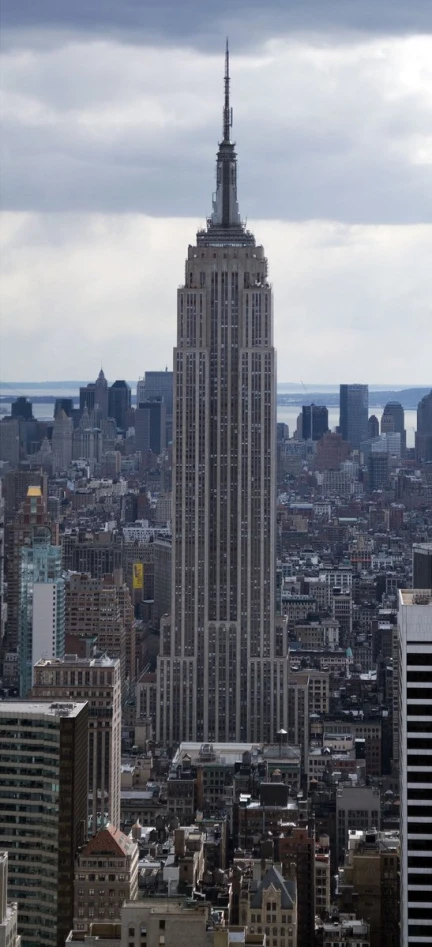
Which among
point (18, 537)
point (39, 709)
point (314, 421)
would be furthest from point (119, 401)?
point (39, 709)

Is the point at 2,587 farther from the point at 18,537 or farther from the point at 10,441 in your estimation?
the point at 10,441

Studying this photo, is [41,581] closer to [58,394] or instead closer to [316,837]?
[58,394]

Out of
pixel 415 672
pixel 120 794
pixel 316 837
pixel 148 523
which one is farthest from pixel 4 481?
pixel 415 672

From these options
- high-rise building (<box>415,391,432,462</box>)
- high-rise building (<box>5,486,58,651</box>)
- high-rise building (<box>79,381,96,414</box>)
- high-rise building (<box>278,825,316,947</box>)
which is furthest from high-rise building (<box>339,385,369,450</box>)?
high-rise building (<box>278,825,316,947</box>)

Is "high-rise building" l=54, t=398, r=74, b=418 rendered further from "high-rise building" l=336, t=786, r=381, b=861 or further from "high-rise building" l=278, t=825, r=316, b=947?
"high-rise building" l=278, t=825, r=316, b=947

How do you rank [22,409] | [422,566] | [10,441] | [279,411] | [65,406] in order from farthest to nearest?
[10,441], [65,406], [22,409], [279,411], [422,566]

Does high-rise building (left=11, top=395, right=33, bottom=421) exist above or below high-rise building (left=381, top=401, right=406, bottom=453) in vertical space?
below
